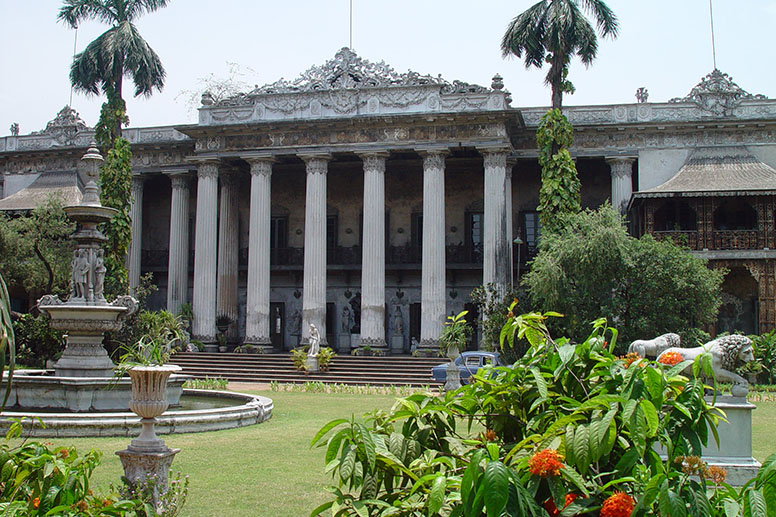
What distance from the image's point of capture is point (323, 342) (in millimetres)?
28500

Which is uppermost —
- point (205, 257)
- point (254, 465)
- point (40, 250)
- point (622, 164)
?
point (622, 164)

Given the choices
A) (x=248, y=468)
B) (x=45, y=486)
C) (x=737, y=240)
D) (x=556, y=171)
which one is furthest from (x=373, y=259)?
(x=45, y=486)

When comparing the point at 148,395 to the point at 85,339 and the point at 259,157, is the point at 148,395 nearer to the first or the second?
the point at 85,339

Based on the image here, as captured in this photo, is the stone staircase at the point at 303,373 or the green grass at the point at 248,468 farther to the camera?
the stone staircase at the point at 303,373

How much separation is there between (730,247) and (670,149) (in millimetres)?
4687

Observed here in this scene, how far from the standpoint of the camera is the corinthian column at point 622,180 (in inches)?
1158

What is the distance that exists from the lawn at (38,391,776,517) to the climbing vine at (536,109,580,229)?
40.6ft

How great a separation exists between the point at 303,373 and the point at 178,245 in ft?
31.9

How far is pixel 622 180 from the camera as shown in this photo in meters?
29.5

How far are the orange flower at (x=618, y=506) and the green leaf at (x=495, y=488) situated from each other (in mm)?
501

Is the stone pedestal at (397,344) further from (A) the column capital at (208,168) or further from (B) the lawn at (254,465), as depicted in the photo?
(B) the lawn at (254,465)

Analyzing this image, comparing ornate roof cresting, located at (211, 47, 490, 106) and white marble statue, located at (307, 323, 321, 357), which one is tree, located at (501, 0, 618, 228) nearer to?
ornate roof cresting, located at (211, 47, 490, 106)

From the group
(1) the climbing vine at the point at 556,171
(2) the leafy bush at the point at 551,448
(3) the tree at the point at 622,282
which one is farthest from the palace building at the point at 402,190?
(2) the leafy bush at the point at 551,448

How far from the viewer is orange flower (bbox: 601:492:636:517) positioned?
11.4 feet
